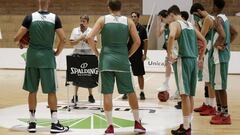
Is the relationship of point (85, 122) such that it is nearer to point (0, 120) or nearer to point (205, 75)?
point (0, 120)

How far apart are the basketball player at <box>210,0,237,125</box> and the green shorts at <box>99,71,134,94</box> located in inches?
56.4

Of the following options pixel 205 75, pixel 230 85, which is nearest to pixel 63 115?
pixel 205 75

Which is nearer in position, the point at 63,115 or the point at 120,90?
the point at 120,90

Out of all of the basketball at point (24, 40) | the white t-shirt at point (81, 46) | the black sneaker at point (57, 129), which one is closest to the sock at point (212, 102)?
the white t-shirt at point (81, 46)

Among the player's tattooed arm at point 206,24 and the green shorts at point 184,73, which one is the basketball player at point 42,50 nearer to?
the green shorts at point 184,73

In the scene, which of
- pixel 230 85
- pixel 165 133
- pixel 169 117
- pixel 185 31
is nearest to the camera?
pixel 185 31

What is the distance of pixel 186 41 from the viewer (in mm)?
5574

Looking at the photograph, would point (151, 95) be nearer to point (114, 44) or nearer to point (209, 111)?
point (209, 111)

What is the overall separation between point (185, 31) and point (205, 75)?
1.81m

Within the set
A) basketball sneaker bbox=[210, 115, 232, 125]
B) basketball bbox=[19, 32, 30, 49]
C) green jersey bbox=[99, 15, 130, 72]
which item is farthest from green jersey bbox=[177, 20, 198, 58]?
basketball bbox=[19, 32, 30, 49]

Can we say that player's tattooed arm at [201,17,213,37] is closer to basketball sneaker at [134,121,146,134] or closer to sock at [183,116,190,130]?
sock at [183,116,190,130]

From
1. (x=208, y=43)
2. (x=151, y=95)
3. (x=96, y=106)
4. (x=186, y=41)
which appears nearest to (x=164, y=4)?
(x=151, y=95)

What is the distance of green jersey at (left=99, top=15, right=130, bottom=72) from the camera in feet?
18.3

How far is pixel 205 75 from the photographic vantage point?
718cm
